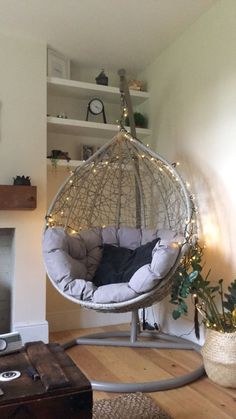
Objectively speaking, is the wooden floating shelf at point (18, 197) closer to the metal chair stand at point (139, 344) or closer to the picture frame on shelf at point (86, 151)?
the picture frame on shelf at point (86, 151)

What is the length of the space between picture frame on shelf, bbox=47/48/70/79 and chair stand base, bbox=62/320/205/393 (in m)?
2.30

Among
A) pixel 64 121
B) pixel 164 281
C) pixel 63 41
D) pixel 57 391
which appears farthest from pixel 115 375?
pixel 63 41

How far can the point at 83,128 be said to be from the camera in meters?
3.36

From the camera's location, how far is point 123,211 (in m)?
3.45

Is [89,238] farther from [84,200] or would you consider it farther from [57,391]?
[57,391]

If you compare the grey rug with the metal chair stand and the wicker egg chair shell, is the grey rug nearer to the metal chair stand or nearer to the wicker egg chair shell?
the metal chair stand

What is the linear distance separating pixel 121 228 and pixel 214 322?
1.16 meters

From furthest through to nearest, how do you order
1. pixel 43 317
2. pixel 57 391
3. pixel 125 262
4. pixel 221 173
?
pixel 43 317, pixel 125 262, pixel 221 173, pixel 57 391

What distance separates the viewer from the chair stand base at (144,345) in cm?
207

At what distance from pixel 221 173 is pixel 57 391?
1951 millimetres

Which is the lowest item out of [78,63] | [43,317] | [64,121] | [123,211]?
[43,317]

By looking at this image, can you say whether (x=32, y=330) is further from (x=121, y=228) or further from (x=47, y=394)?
(x=47, y=394)

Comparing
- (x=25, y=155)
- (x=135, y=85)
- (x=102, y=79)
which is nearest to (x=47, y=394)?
(x=25, y=155)

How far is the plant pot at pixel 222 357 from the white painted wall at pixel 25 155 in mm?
1426
